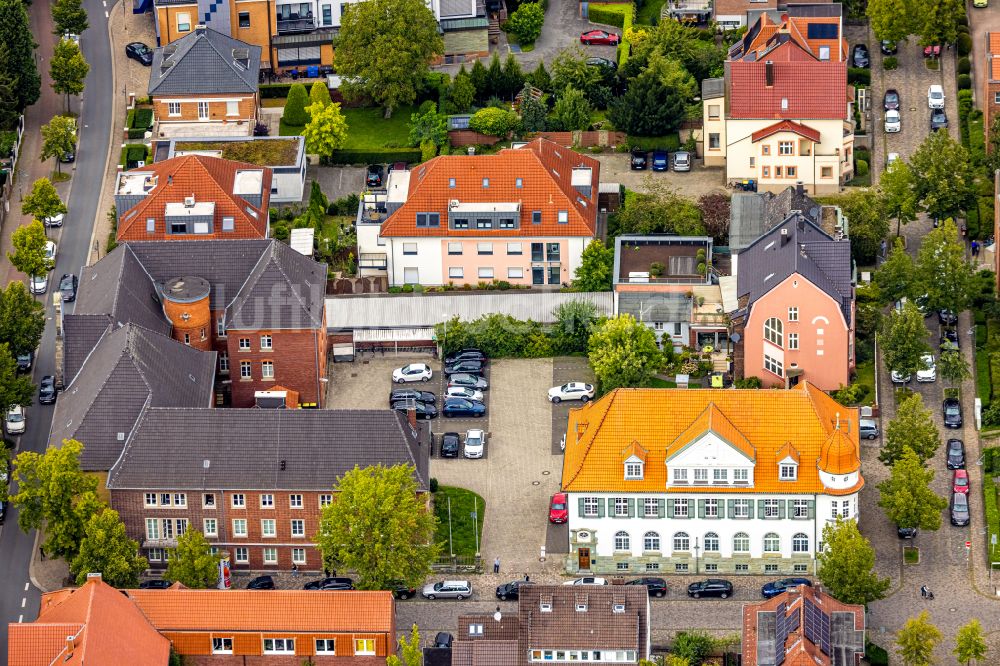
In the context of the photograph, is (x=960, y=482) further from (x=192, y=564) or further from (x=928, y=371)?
(x=192, y=564)

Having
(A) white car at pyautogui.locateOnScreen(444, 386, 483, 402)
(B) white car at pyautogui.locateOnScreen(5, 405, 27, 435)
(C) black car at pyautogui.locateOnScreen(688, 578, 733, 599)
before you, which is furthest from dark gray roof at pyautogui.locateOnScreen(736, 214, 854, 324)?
(B) white car at pyautogui.locateOnScreen(5, 405, 27, 435)

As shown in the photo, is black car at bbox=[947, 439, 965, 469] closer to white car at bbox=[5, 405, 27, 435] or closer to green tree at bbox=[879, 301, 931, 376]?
green tree at bbox=[879, 301, 931, 376]

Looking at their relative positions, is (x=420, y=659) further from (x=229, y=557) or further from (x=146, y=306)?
(x=146, y=306)

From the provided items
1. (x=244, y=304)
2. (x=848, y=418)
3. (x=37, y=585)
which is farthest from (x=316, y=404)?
(x=848, y=418)

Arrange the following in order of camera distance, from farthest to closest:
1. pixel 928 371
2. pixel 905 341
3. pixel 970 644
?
pixel 928 371 → pixel 905 341 → pixel 970 644

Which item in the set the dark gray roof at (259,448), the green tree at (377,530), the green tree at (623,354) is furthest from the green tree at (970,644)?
the dark gray roof at (259,448)

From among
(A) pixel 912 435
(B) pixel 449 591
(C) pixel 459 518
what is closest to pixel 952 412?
(A) pixel 912 435
